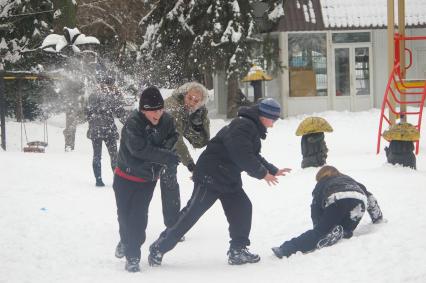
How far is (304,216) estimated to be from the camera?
8.54 meters

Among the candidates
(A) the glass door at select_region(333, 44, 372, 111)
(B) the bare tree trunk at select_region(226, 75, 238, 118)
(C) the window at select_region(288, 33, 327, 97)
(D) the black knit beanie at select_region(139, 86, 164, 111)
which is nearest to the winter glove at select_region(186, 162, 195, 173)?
(D) the black knit beanie at select_region(139, 86, 164, 111)

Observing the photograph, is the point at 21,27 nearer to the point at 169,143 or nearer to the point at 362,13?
the point at 362,13

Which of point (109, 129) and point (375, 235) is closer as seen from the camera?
point (375, 235)

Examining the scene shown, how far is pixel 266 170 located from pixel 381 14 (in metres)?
19.9

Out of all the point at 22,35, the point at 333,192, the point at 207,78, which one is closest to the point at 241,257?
the point at 333,192

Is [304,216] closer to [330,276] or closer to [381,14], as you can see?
[330,276]

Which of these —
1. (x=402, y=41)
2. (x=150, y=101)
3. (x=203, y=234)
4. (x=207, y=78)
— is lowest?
(x=203, y=234)

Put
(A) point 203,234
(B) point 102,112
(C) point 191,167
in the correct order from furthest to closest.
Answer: (B) point 102,112
(A) point 203,234
(C) point 191,167

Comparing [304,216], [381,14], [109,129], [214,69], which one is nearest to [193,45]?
[214,69]

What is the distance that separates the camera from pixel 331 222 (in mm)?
6785

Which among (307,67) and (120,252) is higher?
(307,67)

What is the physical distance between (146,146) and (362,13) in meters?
20.1

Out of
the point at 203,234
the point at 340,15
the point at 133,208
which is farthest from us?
the point at 340,15

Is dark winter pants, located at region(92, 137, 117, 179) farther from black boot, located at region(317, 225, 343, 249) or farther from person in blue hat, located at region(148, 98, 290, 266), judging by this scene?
black boot, located at region(317, 225, 343, 249)
